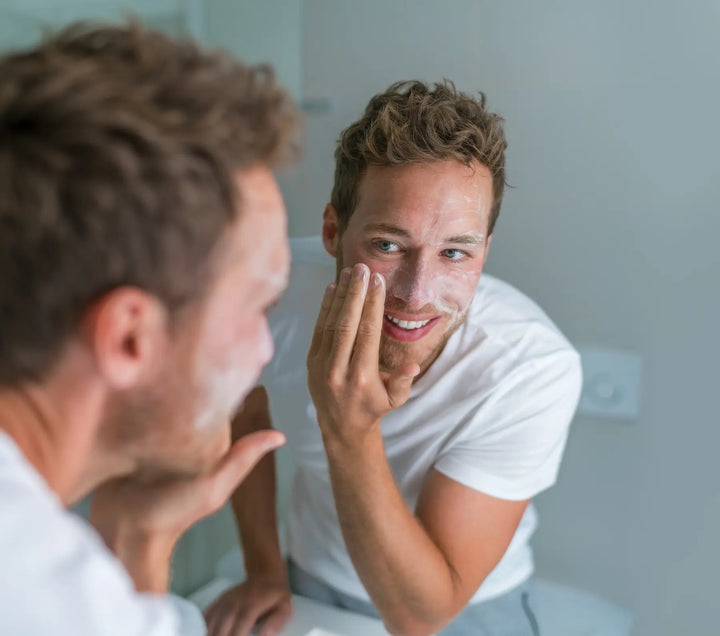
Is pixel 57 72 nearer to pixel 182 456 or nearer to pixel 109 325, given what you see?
pixel 109 325

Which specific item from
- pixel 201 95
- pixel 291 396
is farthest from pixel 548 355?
pixel 201 95

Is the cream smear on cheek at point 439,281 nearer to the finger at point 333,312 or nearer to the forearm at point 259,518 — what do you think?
the finger at point 333,312

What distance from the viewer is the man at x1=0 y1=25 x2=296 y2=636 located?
1.36 feet

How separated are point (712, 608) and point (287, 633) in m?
0.76

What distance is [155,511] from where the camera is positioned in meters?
0.58

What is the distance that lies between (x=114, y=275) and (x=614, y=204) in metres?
0.94

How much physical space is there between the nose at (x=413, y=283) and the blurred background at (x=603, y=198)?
1.28ft

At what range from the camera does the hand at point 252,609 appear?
3.11 ft

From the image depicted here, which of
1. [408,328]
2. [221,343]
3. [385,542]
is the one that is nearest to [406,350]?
[408,328]

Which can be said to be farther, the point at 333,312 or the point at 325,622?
the point at 325,622

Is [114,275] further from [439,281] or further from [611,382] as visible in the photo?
[611,382]

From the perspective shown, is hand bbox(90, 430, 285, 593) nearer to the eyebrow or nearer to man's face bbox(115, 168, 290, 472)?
man's face bbox(115, 168, 290, 472)

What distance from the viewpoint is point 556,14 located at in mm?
1163

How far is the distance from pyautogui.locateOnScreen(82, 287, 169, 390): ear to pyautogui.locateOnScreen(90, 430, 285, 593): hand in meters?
0.14
